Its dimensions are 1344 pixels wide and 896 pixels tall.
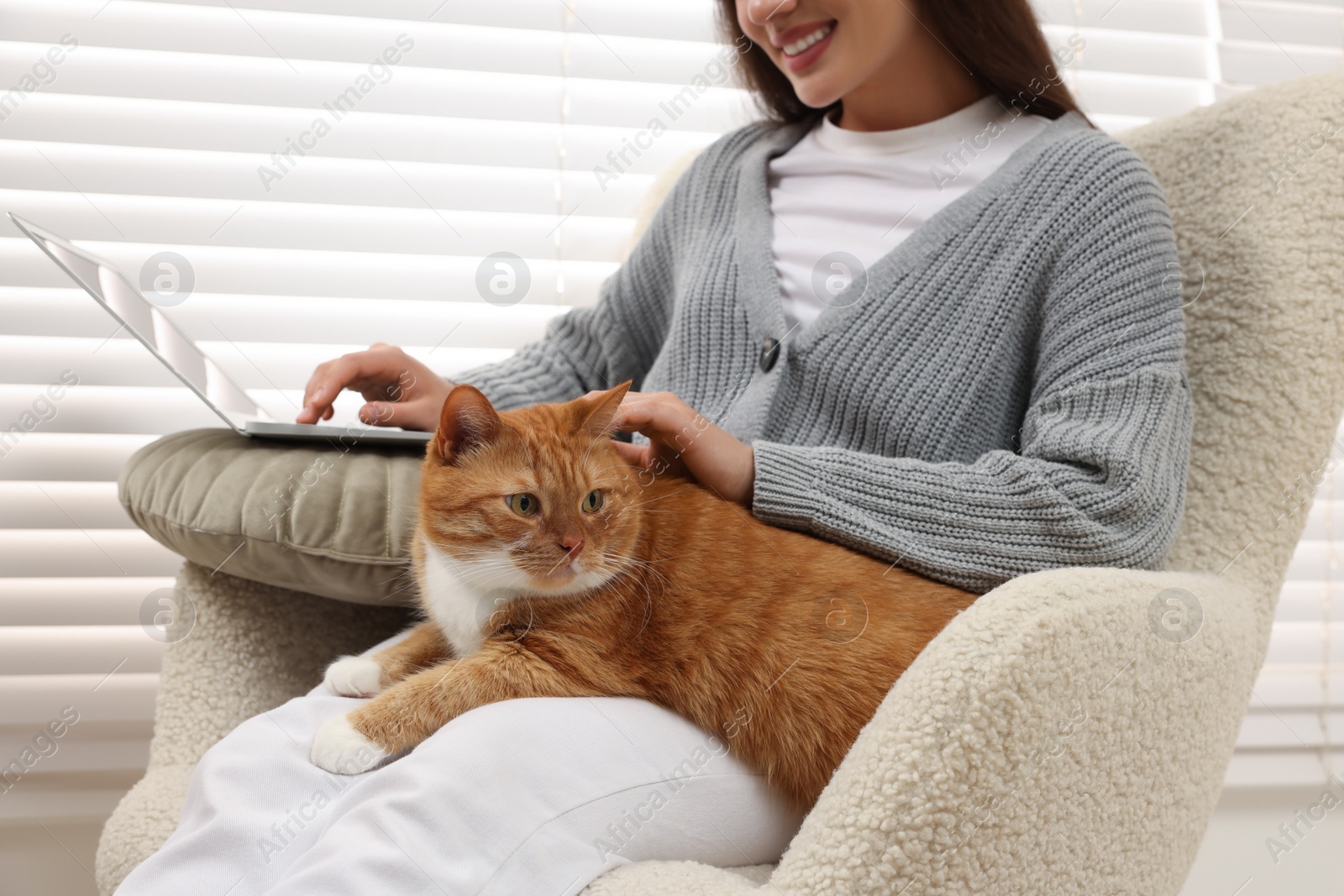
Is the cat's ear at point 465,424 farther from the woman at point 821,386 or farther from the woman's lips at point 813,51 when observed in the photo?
the woman's lips at point 813,51

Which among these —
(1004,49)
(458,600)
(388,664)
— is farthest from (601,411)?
(1004,49)

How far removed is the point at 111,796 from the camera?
160 cm

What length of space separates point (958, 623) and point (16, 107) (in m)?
1.66

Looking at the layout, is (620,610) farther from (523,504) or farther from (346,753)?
(346,753)

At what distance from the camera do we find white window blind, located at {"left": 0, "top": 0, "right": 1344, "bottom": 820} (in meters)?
1.50

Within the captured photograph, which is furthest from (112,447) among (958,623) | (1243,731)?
(1243,731)

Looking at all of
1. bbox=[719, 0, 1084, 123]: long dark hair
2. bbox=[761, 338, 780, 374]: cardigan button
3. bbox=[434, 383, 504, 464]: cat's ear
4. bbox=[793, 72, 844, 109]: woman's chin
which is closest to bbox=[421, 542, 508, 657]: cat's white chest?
bbox=[434, 383, 504, 464]: cat's ear

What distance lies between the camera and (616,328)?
4.61 ft

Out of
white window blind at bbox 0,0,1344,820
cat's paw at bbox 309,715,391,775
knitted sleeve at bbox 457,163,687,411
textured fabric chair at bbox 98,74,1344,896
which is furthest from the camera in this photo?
white window blind at bbox 0,0,1344,820

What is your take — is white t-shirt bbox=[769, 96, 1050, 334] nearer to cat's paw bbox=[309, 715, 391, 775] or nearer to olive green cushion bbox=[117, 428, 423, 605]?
olive green cushion bbox=[117, 428, 423, 605]

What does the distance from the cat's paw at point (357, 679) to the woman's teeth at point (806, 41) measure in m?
0.89

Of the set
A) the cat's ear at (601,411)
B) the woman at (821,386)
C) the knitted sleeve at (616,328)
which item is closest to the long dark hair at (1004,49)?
the woman at (821,386)

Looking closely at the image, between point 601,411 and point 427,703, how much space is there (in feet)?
1.04

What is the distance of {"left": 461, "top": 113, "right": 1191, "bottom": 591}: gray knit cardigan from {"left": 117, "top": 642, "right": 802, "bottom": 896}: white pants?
276 millimetres
